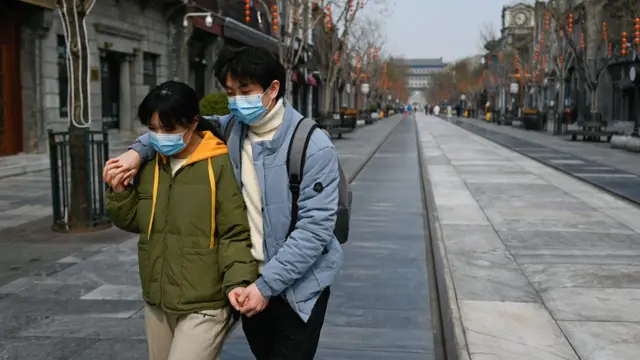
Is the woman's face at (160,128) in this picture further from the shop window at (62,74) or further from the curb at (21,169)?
the shop window at (62,74)

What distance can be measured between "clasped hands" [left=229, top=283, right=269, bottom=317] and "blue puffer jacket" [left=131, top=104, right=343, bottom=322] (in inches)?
0.9

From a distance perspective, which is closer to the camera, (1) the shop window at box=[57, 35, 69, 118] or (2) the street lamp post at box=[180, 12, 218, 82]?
(1) the shop window at box=[57, 35, 69, 118]

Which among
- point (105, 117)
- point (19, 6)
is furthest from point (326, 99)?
point (19, 6)

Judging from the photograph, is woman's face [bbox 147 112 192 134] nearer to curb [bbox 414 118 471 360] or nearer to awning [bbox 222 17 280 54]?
curb [bbox 414 118 471 360]

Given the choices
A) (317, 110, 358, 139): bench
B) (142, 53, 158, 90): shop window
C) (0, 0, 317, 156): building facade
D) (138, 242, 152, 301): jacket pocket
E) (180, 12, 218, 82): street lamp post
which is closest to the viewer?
(138, 242, 152, 301): jacket pocket

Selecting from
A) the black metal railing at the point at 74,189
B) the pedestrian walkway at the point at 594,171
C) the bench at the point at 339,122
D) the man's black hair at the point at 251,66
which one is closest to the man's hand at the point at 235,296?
the man's black hair at the point at 251,66

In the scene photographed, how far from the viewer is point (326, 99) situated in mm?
33312

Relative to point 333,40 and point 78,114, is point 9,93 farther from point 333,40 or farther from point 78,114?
point 333,40

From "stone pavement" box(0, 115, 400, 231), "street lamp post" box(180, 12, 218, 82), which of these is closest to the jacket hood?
"stone pavement" box(0, 115, 400, 231)

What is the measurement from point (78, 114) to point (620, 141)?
62.7ft

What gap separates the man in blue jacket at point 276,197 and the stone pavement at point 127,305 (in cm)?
190

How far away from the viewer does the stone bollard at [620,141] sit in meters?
22.5

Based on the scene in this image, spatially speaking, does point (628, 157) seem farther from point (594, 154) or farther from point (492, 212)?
point (492, 212)

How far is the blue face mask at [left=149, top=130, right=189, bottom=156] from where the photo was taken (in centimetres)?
241
